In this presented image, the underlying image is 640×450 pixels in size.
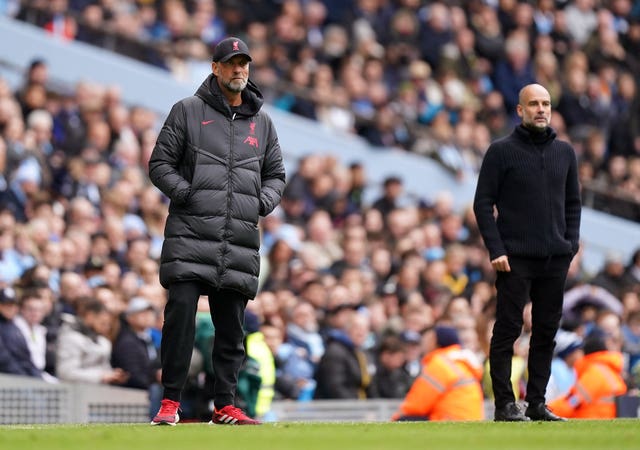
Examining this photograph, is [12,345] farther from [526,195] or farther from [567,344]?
[567,344]

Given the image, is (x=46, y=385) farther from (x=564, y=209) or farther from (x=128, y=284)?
(x=564, y=209)

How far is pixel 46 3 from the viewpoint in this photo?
22.1 meters

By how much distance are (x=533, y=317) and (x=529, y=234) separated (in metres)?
0.56

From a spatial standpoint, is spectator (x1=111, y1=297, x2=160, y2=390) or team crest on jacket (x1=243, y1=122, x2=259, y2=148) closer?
team crest on jacket (x1=243, y1=122, x2=259, y2=148)

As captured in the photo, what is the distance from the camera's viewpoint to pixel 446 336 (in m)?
13.6

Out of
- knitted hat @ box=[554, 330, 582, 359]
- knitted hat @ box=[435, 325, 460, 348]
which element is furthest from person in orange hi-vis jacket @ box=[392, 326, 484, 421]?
knitted hat @ box=[554, 330, 582, 359]

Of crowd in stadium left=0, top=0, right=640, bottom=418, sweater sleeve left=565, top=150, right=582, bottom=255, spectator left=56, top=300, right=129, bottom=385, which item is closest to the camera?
sweater sleeve left=565, top=150, right=582, bottom=255

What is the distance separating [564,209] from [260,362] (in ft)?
10.5

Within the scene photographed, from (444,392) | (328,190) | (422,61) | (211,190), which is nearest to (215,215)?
(211,190)

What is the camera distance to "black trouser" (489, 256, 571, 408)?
36.1ft

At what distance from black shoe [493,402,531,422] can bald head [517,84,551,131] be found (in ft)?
5.81

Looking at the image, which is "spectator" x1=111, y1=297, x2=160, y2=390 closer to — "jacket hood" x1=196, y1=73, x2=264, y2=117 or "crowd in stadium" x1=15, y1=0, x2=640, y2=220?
"jacket hood" x1=196, y1=73, x2=264, y2=117

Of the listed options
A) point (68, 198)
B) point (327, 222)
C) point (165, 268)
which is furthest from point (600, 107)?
point (165, 268)

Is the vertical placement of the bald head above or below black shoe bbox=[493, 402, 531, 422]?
above
